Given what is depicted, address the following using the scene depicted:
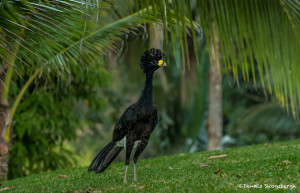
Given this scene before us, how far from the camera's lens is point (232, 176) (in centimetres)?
488

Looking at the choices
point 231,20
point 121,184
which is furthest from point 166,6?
point 121,184

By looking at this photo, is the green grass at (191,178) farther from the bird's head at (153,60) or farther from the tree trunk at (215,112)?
the tree trunk at (215,112)

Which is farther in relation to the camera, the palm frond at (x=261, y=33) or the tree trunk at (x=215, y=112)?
the tree trunk at (x=215, y=112)

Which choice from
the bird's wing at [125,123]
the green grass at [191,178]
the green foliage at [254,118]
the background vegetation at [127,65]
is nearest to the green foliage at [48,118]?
the background vegetation at [127,65]

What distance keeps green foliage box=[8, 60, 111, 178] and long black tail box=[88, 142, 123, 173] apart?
167 inches

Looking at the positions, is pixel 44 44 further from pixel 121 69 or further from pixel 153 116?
pixel 121 69

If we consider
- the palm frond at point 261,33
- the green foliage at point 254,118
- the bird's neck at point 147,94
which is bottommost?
the green foliage at point 254,118

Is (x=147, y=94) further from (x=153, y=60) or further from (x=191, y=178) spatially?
(x=191, y=178)

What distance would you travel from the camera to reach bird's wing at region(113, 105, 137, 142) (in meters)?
4.75

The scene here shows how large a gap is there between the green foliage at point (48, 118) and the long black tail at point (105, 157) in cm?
425

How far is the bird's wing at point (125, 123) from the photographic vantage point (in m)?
4.75

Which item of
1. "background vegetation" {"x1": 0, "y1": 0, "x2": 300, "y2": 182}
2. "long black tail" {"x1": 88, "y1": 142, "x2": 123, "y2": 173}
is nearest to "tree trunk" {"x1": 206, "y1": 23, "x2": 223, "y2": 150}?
"background vegetation" {"x1": 0, "y1": 0, "x2": 300, "y2": 182}

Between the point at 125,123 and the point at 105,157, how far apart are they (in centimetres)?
53

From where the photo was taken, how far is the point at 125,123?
4820 mm
